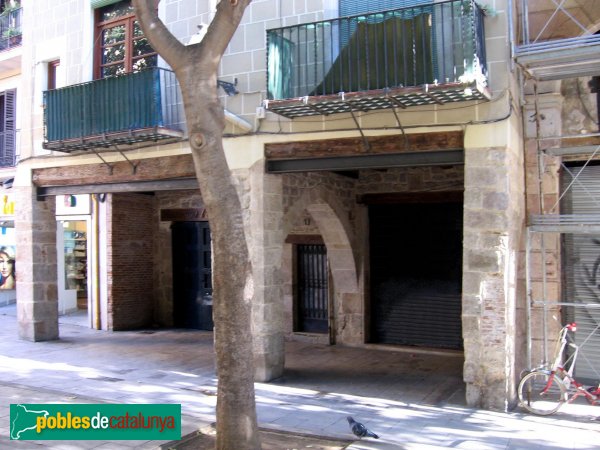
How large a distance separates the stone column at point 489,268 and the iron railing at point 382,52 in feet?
3.10

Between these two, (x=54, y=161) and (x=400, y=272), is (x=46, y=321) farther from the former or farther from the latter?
(x=400, y=272)

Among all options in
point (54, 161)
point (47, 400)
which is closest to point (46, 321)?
point (54, 161)

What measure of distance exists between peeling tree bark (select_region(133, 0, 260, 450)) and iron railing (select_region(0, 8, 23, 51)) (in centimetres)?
1224

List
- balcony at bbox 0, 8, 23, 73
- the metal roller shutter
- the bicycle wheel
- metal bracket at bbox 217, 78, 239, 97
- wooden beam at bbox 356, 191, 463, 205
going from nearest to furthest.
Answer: the bicycle wheel < the metal roller shutter < metal bracket at bbox 217, 78, 239, 97 < wooden beam at bbox 356, 191, 463, 205 < balcony at bbox 0, 8, 23, 73

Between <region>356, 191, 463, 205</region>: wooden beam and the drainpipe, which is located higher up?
<region>356, 191, 463, 205</region>: wooden beam

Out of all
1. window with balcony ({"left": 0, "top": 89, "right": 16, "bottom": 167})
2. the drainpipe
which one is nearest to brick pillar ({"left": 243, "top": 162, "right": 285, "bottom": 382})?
the drainpipe

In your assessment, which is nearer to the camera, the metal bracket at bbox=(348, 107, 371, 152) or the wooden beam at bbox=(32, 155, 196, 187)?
the metal bracket at bbox=(348, 107, 371, 152)

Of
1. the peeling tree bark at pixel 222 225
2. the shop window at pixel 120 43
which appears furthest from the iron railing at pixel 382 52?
the shop window at pixel 120 43

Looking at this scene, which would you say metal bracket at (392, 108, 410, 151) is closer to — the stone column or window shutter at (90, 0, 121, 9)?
the stone column

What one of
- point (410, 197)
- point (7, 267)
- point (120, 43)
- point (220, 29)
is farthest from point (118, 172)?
point (7, 267)

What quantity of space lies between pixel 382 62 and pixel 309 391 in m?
4.63

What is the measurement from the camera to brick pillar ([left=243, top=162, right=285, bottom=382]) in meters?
9.27

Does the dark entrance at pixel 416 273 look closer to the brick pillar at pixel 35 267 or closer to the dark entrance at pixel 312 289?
the dark entrance at pixel 312 289

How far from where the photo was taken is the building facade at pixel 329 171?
784 cm
